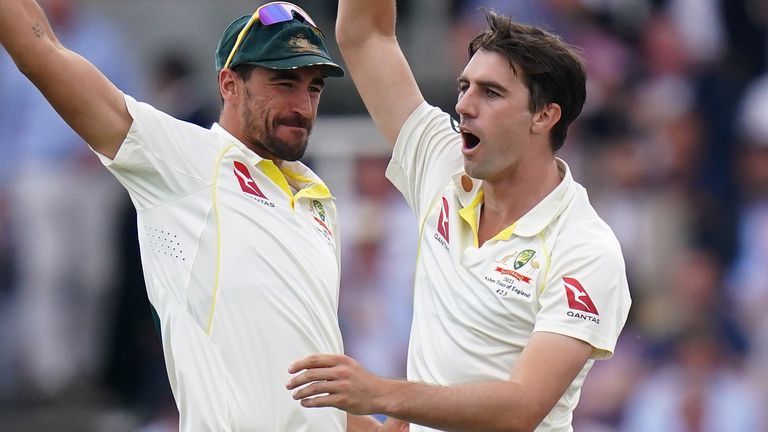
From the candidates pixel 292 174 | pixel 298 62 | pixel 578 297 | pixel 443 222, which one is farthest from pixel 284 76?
pixel 578 297

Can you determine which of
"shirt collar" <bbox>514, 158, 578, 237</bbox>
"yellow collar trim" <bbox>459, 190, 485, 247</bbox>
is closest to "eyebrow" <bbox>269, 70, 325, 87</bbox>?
"yellow collar trim" <bbox>459, 190, 485, 247</bbox>

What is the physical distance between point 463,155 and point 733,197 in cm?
489

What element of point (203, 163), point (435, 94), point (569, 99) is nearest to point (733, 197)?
point (435, 94)

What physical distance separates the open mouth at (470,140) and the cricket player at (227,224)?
51 centimetres

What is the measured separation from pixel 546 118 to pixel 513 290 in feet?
2.16

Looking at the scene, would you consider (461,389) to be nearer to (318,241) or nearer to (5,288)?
(318,241)

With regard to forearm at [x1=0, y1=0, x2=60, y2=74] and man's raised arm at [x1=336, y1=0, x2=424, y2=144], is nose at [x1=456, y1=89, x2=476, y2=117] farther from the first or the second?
forearm at [x1=0, y1=0, x2=60, y2=74]

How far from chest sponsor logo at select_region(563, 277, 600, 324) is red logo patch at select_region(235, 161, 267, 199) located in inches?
41.3

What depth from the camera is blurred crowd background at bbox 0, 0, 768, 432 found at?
9320 millimetres

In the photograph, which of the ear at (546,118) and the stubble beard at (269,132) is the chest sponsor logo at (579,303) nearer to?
the ear at (546,118)

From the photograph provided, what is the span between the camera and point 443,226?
535 cm

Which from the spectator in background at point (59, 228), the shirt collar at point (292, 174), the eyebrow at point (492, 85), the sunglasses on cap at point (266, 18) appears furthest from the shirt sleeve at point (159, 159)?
the spectator in background at point (59, 228)

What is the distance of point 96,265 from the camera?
981cm

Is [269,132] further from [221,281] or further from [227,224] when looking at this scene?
[221,281]
